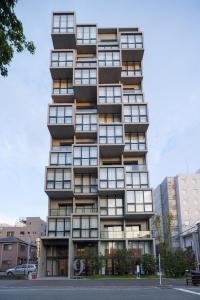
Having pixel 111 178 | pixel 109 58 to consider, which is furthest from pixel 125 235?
pixel 109 58

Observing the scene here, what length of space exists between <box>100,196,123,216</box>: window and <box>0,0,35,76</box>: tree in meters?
44.0

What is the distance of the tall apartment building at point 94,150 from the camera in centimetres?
5069

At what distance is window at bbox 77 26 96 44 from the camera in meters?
64.0

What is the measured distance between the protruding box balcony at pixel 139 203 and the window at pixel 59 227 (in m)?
9.15

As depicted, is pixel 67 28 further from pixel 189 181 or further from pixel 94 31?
pixel 189 181

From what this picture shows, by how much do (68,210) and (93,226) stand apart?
5403 millimetres

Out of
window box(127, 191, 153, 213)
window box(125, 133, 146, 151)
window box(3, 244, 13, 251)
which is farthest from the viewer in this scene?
window box(3, 244, 13, 251)

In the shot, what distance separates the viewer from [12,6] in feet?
31.8

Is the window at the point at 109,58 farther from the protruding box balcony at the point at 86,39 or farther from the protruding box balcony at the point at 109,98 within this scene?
the protruding box balcony at the point at 109,98

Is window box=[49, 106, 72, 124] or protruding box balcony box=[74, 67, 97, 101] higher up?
protruding box balcony box=[74, 67, 97, 101]

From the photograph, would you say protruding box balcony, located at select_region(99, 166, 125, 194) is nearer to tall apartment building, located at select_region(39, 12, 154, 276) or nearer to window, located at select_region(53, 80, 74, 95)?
tall apartment building, located at select_region(39, 12, 154, 276)

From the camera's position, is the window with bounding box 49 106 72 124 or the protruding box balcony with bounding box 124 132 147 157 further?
the protruding box balcony with bounding box 124 132 147 157

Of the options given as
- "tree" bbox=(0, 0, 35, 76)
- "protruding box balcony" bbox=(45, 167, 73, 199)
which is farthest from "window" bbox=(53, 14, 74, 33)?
"tree" bbox=(0, 0, 35, 76)

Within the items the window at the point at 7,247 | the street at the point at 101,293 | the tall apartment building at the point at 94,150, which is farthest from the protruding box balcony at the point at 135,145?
the window at the point at 7,247
